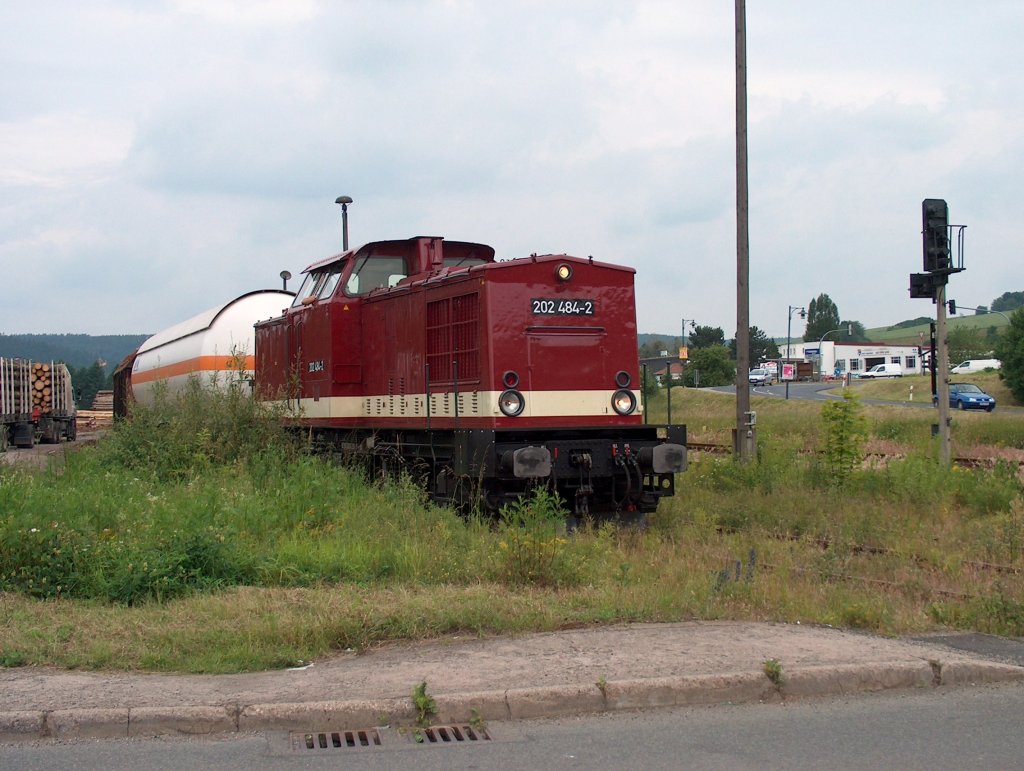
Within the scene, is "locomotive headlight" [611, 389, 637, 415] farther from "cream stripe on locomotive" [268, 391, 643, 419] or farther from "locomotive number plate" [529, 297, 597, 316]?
"locomotive number plate" [529, 297, 597, 316]

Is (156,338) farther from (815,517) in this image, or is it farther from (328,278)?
(815,517)

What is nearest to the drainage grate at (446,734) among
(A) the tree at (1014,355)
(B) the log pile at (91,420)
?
(B) the log pile at (91,420)

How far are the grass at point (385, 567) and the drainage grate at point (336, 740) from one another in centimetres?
96

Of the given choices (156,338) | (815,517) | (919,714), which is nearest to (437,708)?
(919,714)

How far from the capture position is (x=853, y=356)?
390 ft

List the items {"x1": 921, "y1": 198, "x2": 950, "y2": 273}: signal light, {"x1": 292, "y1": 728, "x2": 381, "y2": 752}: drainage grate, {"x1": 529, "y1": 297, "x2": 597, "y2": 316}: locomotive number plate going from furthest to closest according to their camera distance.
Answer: {"x1": 921, "y1": 198, "x2": 950, "y2": 273}: signal light → {"x1": 529, "y1": 297, "x2": 597, "y2": 316}: locomotive number plate → {"x1": 292, "y1": 728, "x2": 381, "y2": 752}: drainage grate

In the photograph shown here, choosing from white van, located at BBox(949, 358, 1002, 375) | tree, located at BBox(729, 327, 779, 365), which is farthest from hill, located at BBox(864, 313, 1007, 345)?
white van, located at BBox(949, 358, 1002, 375)

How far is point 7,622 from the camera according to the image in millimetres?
6777

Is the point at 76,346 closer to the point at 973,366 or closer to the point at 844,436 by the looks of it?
the point at 973,366

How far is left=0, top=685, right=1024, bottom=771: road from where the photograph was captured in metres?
4.76

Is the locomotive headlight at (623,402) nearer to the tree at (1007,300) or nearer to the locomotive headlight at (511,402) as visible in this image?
the locomotive headlight at (511,402)

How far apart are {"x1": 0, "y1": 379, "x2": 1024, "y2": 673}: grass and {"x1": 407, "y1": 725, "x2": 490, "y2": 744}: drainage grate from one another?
4.20ft

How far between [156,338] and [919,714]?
991 inches

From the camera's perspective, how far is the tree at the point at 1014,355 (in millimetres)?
55250
